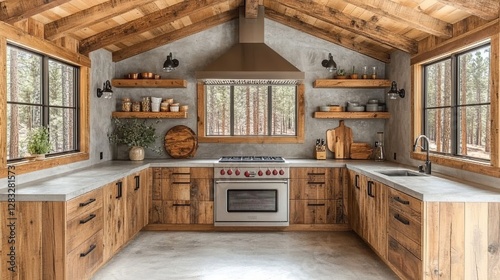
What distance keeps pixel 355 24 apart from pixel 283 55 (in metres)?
1.37

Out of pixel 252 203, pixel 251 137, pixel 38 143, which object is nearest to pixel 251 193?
pixel 252 203

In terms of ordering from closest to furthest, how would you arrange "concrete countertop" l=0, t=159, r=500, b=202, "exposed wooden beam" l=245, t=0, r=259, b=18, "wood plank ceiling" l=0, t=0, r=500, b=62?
"concrete countertop" l=0, t=159, r=500, b=202, "wood plank ceiling" l=0, t=0, r=500, b=62, "exposed wooden beam" l=245, t=0, r=259, b=18

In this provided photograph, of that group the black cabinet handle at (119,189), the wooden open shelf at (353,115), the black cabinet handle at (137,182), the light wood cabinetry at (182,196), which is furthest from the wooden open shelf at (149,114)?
the wooden open shelf at (353,115)

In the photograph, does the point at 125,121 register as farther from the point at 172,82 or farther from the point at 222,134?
the point at 222,134

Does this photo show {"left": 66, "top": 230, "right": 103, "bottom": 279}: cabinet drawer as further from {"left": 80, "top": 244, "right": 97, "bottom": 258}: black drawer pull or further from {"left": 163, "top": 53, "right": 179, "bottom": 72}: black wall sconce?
{"left": 163, "top": 53, "right": 179, "bottom": 72}: black wall sconce

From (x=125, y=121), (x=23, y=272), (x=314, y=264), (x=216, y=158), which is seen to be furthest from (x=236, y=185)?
(x=23, y=272)

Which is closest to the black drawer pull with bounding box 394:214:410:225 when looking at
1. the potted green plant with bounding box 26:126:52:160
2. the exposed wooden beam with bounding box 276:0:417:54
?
the exposed wooden beam with bounding box 276:0:417:54

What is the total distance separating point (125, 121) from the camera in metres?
6.00

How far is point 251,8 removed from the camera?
17.5 ft

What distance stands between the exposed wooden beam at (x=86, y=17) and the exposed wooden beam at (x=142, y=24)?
2.30 feet

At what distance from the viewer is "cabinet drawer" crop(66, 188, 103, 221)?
304 centimetres

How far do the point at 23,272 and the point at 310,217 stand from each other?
3349mm

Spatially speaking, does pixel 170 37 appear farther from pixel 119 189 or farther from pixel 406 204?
pixel 406 204

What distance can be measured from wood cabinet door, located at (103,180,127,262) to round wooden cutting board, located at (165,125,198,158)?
5.19ft
